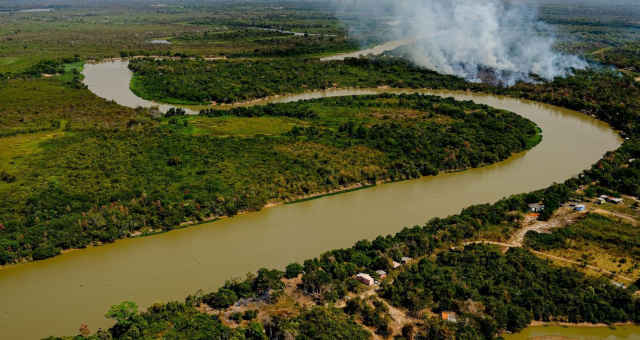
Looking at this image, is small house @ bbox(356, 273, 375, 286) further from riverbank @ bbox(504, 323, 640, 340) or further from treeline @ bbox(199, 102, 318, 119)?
treeline @ bbox(199, 102, 318, 119)

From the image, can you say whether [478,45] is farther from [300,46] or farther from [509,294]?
[509,294]

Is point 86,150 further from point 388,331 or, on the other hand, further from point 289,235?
point 388,331

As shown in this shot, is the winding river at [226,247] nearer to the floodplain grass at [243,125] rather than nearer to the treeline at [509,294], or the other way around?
the treeline at [509,294]

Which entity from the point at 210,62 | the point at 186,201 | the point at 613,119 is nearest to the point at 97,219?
the point at 186,201

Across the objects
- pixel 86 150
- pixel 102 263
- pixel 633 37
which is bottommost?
pixel 102 263

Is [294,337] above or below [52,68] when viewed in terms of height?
below

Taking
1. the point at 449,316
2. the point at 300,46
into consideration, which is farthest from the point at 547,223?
the point at 300,46

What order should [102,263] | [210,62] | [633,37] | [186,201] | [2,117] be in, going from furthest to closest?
[633,37] → [210,62] → [2,117] → [186,201] → [102,263]

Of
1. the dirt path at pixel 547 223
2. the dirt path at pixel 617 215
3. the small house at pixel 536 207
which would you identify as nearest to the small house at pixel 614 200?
the dirt path at pixel 617 215
